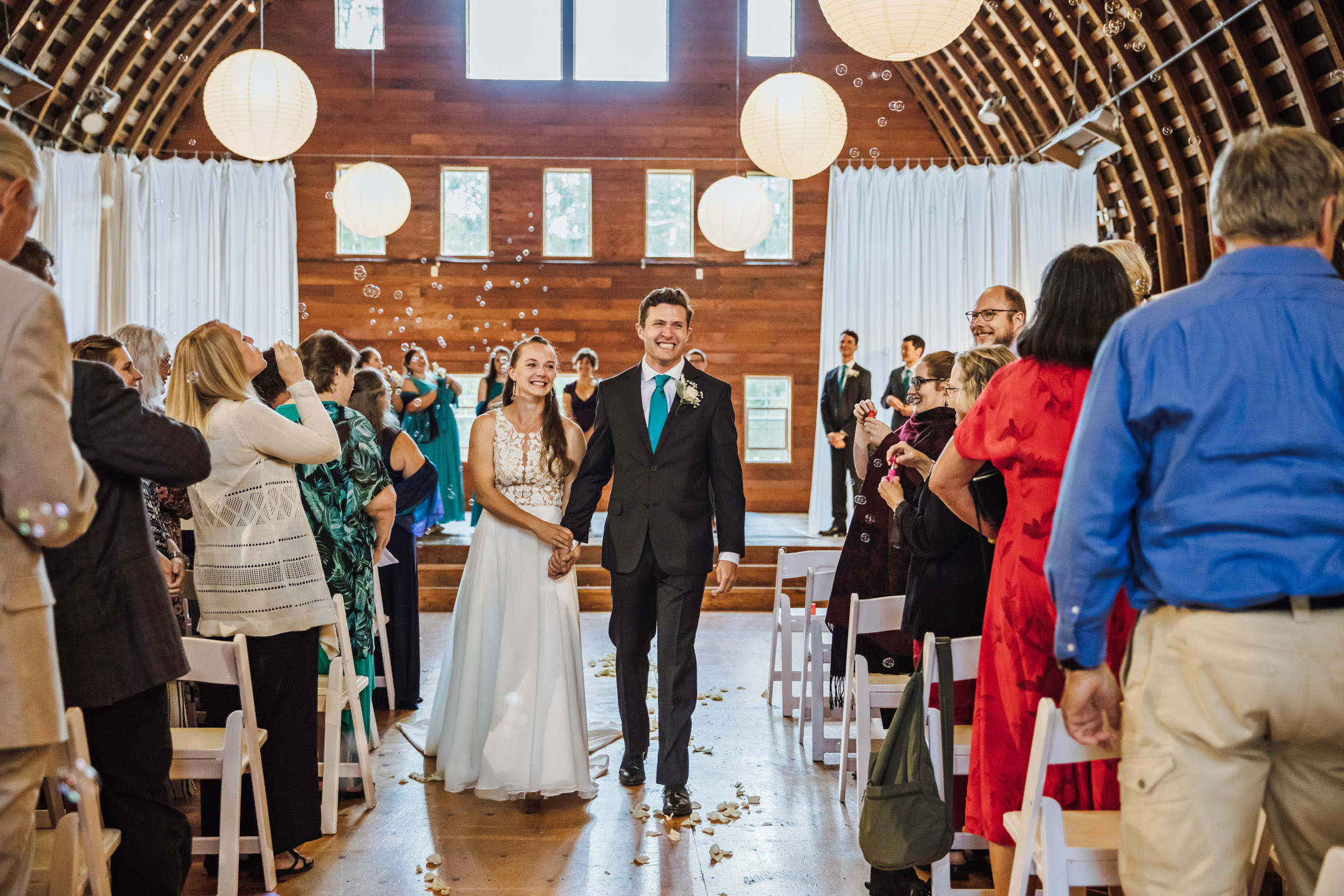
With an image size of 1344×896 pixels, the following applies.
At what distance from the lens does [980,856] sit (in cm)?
317

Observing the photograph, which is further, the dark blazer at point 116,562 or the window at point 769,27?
the window at point 769,27

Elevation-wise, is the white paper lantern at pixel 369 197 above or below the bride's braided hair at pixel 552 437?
above

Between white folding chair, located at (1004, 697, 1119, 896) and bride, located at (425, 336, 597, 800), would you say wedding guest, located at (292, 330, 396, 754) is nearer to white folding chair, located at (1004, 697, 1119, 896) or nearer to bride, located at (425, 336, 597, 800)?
bride, located at (425, 336, 597, 800)

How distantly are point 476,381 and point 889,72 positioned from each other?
19.7ft

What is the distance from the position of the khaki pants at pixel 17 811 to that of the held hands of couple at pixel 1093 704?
1563 mm

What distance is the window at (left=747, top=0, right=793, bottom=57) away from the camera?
39.7 ft

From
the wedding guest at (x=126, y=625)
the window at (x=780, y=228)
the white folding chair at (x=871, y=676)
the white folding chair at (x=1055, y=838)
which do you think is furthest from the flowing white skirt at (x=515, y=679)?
the window at (x=780, y=228)

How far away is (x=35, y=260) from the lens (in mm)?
2174

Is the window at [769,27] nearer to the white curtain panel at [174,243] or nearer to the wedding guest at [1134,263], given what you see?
the white curtain panel at [174,243]

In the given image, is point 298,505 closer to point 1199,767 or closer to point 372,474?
point 372,474

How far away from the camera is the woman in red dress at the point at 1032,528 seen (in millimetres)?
2123

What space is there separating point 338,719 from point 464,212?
966 cm

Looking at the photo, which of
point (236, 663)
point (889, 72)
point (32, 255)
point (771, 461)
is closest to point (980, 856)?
point (236, 663)

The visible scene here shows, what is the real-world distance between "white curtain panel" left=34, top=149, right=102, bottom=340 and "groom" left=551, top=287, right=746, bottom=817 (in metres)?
8.63
